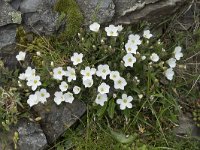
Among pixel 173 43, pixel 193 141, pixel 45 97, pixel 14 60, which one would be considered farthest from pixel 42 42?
pixel 193 141

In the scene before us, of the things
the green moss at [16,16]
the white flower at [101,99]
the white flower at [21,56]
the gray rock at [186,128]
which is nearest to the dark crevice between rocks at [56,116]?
the white flower at [101,99]

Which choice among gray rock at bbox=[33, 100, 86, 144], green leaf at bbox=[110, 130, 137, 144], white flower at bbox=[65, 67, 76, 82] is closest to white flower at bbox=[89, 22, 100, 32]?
white flower at bbox=[65, 67, 76, 82]

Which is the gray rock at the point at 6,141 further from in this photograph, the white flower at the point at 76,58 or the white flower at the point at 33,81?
the white flower at the point at 76,58

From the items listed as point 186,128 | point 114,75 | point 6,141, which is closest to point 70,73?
point 114,75

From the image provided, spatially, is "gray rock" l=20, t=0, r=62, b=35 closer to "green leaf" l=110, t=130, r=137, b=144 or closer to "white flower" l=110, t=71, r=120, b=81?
"white flower" l=110, t=71, r=120, b=81

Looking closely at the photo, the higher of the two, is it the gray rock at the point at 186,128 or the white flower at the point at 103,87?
the white flower at the point at 103,87

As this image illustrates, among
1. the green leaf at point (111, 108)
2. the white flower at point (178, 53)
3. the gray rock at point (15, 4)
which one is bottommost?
the green leaf at point (111, 108)
